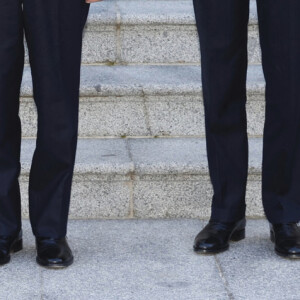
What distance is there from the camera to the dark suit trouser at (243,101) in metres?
2.80

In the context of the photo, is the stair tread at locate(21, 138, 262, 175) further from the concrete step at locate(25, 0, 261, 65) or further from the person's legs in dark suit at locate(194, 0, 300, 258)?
the concrete step at locate(25, 0, 261, 65)

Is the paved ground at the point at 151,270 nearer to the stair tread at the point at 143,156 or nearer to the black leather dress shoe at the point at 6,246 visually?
the black leather dress shoe at the point at 6,246

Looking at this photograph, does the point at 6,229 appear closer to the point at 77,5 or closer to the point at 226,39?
the point at 77,5

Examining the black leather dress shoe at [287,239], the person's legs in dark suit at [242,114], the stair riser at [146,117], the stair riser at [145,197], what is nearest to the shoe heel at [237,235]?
the person's legs in dark suit at [242,114]

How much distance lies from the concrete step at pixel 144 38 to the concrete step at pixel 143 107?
0.95 feet

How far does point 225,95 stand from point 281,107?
19cm

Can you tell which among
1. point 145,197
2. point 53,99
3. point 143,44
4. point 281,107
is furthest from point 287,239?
point 143,44

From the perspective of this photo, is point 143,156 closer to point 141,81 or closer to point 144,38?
point 141,81

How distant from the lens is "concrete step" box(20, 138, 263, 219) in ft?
11.0

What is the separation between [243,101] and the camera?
2.96m

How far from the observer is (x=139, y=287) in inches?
106

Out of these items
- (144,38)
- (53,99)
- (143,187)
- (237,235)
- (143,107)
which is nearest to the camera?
(53,99)

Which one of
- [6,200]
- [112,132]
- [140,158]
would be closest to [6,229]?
[6,200]

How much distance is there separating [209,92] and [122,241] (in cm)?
63
